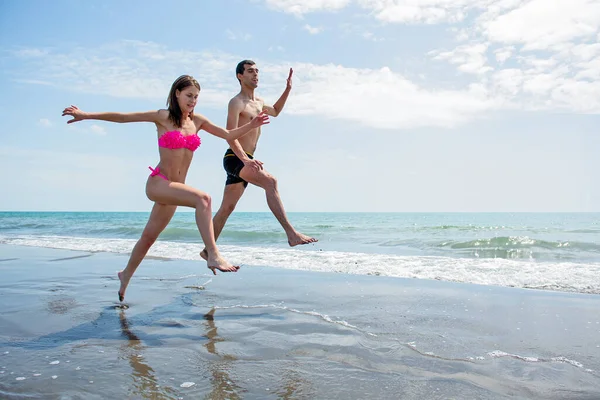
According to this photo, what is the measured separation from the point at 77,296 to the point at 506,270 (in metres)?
6.28

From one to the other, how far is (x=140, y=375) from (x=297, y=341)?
1218 millimetres

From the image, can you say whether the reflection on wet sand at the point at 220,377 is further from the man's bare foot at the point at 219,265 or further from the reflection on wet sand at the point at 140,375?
the man's bare foot at the point at 219,265

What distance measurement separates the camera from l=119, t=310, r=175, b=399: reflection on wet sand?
2.63 m

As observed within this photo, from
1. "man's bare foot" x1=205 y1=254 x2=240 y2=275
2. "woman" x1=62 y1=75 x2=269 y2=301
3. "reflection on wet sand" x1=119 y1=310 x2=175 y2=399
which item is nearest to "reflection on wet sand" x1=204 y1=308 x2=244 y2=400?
"reflection on wet sand" x1=119 y1=310 x2=175 y2=399

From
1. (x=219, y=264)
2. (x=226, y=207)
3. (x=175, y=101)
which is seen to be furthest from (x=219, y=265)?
(x=226, y=207)

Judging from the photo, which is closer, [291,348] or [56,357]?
[56,357]

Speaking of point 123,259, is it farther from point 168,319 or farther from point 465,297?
point 465,297

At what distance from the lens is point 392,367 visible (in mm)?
3125

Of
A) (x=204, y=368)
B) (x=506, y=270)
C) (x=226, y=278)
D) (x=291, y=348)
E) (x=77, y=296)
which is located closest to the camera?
(x=204, y=368)

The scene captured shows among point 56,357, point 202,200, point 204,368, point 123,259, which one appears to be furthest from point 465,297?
point 123,259

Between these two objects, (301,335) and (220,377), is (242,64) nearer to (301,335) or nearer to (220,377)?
(301,335)

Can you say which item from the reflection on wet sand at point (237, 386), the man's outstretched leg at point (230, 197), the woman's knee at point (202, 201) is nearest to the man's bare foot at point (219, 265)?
the woman's knee at point (202, 201)

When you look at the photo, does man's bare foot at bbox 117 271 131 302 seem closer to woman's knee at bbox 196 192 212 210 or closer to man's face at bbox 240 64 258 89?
woman's knee at bbox 196 192 212 210

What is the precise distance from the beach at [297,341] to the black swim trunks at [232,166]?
53.5 inches
